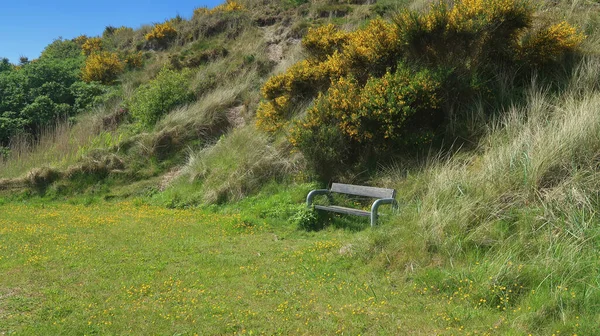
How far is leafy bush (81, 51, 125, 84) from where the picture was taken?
23.6m

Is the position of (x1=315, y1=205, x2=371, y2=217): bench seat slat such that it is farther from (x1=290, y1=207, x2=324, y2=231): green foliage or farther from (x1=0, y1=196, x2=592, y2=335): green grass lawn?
(x1=0, y1=196, x2=592, y2=335): green grass lawn

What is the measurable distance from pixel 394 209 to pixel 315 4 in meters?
17.6

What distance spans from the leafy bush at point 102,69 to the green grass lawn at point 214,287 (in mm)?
16037

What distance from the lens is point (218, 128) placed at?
16.4 metres

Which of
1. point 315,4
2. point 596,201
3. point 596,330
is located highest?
point 315,4

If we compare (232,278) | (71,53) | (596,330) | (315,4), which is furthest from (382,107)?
(71,53)

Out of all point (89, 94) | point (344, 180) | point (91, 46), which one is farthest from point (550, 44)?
point (91, 46)

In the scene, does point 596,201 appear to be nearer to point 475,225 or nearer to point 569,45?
point 475,225

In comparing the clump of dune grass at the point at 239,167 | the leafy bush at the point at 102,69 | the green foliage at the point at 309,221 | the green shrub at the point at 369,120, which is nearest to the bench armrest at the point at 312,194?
the green foliage at the point at 309,221

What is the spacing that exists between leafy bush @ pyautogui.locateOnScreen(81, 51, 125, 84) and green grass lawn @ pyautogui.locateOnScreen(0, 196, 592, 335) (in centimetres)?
1604

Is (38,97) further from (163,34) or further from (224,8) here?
(224,8)

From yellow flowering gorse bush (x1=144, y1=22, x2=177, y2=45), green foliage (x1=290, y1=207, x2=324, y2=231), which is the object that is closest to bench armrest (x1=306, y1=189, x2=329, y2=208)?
green foliage (x1=290, y1=207, x2=324, y2=231)

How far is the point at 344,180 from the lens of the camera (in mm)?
10188

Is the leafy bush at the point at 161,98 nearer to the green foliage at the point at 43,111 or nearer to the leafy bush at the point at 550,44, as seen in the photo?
the green foliage at the point at 43,111
